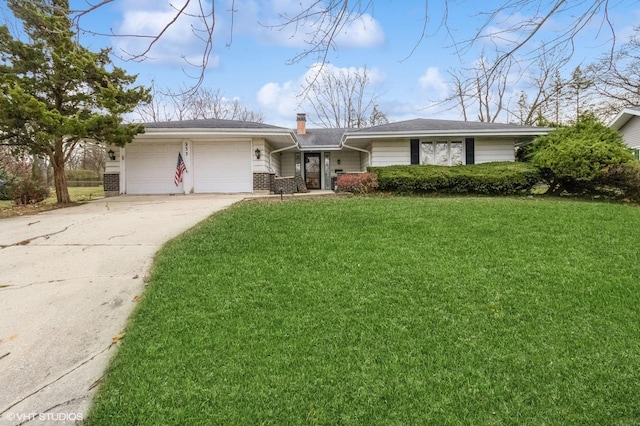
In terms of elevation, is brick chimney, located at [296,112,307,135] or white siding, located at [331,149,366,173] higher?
brick chimney, located at [296,112,307,135]

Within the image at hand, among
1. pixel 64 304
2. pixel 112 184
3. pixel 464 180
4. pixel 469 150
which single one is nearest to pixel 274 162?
pixel 112 184

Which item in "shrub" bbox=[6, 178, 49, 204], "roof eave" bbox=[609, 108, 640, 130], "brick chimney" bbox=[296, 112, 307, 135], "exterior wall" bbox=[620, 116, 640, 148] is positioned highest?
"brick chimney" bbox=[296, 112, 307, 135]

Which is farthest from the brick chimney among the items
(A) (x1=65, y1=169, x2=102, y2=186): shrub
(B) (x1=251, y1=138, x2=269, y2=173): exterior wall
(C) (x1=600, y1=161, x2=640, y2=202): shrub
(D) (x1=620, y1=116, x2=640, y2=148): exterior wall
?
(A) (x1=65, y1=169, x2=102, y2=186): shrub

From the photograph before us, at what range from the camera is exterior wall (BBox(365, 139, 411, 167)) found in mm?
14406

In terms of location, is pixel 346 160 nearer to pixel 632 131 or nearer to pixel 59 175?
pixel 59 175

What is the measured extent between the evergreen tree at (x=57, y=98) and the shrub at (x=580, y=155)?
12642 millimetres

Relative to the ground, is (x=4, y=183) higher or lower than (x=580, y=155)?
lower

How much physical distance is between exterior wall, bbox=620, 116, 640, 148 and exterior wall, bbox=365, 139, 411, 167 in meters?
9.96

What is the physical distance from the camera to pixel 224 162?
14.6 meters

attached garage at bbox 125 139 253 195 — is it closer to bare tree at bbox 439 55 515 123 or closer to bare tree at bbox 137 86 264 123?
bare tree at bbox 439 55 515 123

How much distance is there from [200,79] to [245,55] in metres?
0.42

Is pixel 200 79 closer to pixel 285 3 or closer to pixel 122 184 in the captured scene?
pixel 285 3

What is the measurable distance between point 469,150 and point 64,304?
13.8 m

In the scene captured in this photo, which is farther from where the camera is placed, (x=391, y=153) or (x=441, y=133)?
(x=391, y=153)
